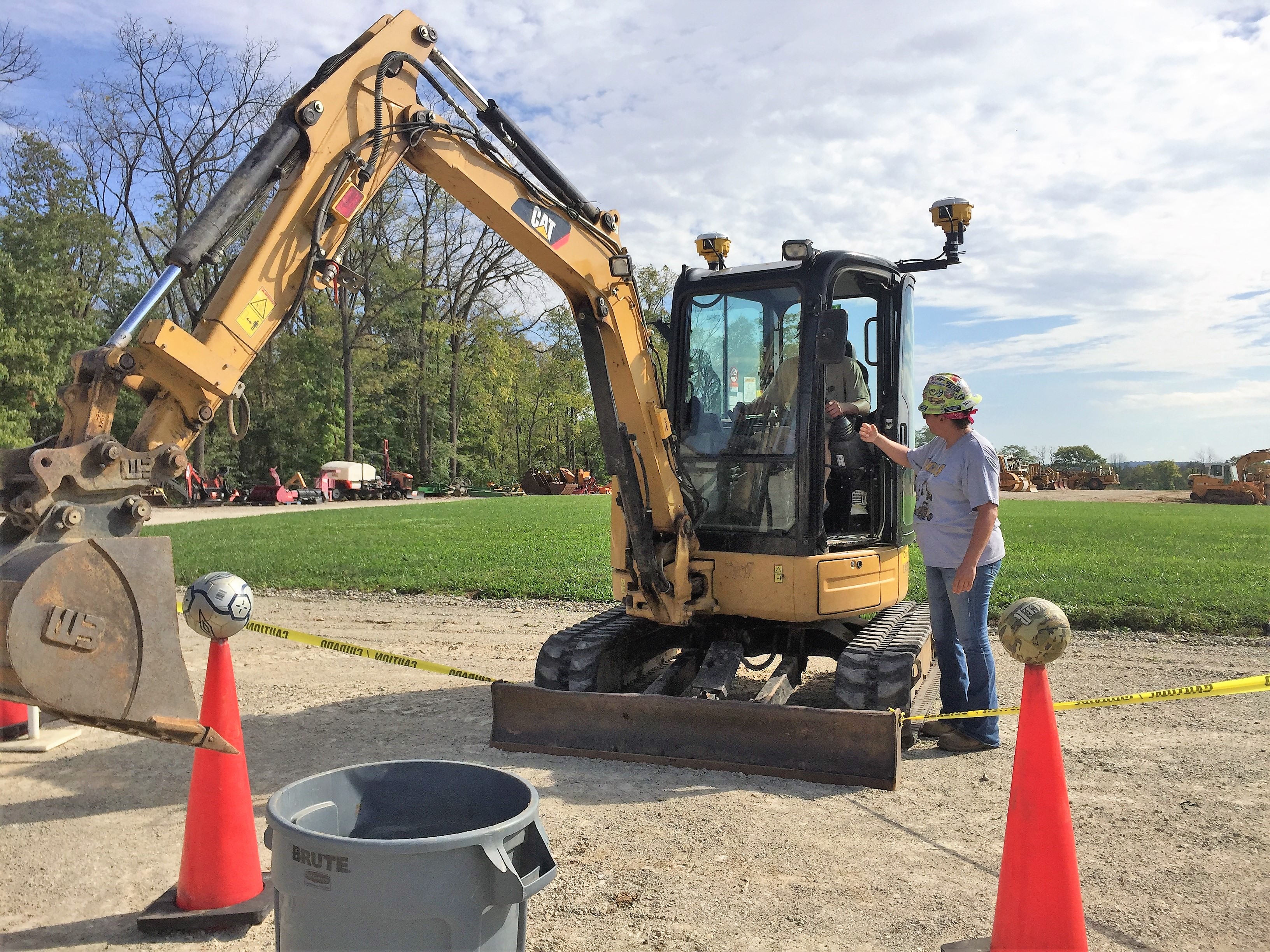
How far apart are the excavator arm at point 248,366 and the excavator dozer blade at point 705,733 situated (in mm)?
768

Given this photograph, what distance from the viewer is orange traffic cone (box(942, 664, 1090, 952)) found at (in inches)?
122

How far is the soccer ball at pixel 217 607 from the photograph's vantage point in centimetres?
376

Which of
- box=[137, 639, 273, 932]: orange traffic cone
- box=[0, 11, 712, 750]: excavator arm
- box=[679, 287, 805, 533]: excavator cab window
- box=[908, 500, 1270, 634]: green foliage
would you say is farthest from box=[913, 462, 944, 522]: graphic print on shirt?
box=[908, 500, 1270, 634]: green foliage

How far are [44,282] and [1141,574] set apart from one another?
33699mm

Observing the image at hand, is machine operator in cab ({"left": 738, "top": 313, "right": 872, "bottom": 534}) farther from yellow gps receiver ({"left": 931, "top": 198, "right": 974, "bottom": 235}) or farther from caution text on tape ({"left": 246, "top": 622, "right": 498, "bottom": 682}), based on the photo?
caution text on tape ({"left": 246, "top": 622, "right": 498, "bottom": 682})

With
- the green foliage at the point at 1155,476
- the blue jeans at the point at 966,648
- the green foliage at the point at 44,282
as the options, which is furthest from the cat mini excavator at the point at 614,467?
the green foliage at the point at 1155,476

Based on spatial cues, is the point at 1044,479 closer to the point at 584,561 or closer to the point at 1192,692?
the point at 584,561

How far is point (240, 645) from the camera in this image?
8.84 metres

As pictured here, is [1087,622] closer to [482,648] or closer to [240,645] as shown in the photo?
[482,648]

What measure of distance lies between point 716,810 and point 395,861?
108 inches

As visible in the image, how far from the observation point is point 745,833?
14.5ft

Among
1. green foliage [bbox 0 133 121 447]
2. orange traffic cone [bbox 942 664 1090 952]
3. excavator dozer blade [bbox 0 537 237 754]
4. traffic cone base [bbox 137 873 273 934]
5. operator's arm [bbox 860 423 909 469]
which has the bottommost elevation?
traffic cone base [bbox 137 873 273 934]

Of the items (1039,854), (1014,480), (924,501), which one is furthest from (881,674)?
(1014,480)

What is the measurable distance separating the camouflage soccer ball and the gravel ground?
1038 millimetres
